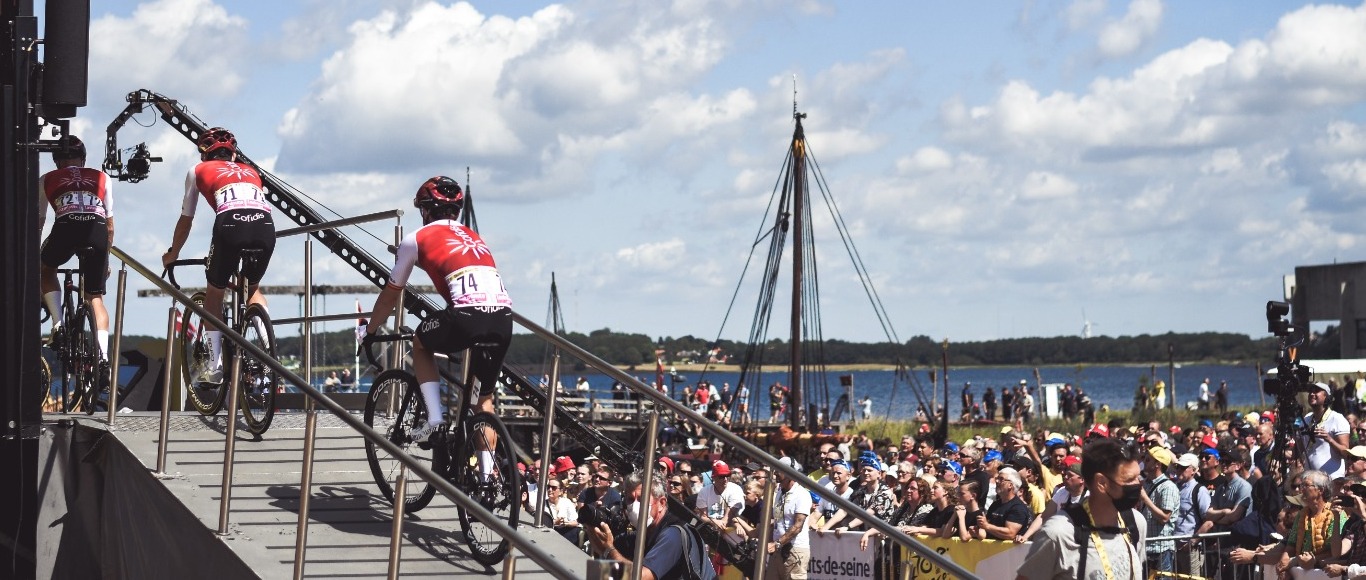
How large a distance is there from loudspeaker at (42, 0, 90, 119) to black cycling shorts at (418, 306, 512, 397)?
7.70 ft

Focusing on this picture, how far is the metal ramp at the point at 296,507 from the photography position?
7.88m

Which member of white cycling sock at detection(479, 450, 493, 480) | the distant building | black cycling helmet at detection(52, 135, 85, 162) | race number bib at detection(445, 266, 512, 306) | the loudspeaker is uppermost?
the distant building

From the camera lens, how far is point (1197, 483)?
44.3ft

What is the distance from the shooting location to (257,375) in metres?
9.87

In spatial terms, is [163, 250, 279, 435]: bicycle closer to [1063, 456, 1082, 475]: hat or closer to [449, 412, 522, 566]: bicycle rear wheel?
[449, 412, 522, 566]: bicycle rear wheel

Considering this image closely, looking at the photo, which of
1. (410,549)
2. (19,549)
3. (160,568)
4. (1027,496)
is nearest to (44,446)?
(19,549)

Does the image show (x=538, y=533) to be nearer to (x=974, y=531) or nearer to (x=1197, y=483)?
(x=974, y=531)

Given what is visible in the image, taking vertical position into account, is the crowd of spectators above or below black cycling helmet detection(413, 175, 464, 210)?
below

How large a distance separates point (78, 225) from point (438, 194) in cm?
309

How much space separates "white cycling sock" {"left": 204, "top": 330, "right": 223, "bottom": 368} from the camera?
1018 cm

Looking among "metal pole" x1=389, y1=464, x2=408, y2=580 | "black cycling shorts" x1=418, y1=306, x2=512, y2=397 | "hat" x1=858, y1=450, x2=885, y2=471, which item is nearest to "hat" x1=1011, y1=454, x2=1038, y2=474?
"hat" x1=858, y1=450, x2=885, y2=471

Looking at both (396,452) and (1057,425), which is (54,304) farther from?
(1057,425)

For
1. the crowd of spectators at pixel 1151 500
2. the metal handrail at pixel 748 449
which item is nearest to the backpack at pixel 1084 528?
the metal handrail at pixel 748 449

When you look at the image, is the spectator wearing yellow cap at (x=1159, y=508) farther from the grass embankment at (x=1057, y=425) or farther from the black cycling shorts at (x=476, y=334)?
the grass embankment at (x=1057, y=425)
